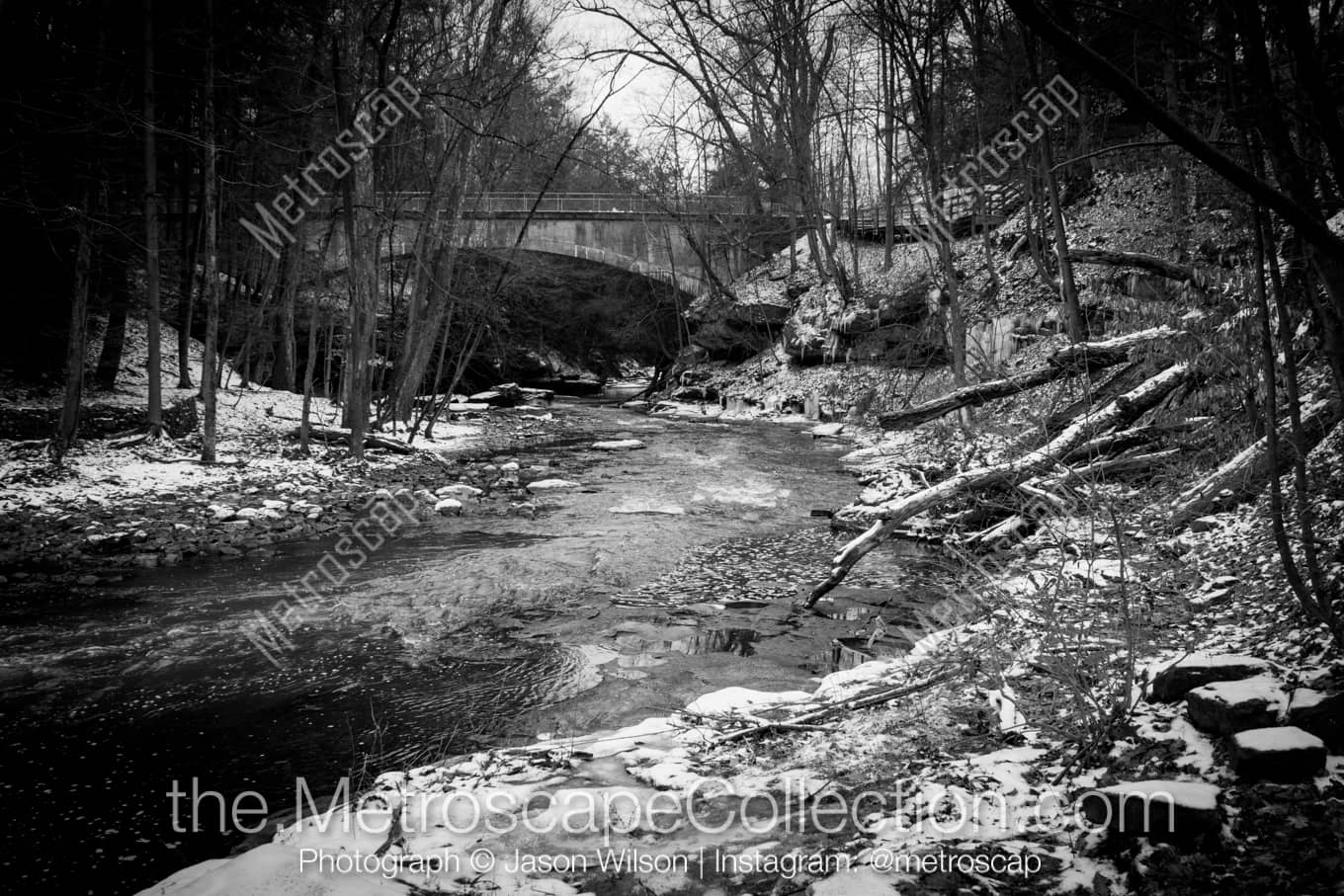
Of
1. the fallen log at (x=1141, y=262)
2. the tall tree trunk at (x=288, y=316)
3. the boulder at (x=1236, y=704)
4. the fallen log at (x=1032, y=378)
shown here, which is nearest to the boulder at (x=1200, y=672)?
the boulder at (x=1236, y=704)

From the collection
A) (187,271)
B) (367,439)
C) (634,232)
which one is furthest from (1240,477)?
(634,232)

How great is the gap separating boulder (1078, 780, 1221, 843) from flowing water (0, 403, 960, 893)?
2755 mm

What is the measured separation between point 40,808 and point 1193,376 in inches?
334

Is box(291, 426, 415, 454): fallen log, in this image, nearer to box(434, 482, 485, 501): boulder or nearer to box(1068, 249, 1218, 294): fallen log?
box(434, 482, 485, 501): boulder

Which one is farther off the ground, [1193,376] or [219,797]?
[1193,376]

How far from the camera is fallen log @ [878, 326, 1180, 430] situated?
20.0ft

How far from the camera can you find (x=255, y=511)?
10.1 meters

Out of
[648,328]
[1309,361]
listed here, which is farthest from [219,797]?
[648,328]

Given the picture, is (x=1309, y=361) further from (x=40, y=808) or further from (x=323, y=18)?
(x=323, y=18)

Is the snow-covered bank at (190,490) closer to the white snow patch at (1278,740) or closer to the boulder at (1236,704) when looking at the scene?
the boulder at (1236,704)

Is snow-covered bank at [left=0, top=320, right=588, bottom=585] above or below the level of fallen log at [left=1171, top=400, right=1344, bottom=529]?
below

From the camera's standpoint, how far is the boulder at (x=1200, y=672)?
10.8 feet

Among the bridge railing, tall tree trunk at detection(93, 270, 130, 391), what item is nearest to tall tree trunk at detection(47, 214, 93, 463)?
tall tree trunk at detection(93, 270, 130, 391)

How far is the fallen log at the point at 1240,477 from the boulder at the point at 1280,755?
3.02m
